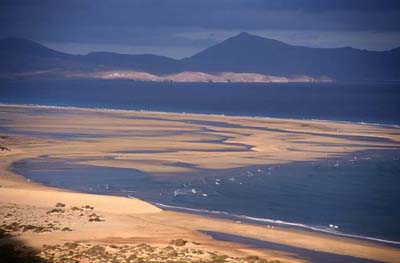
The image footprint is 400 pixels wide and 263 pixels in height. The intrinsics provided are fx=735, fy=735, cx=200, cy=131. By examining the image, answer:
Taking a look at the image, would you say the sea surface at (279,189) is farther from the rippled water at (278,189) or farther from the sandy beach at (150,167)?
the sandy beach at (150,167)

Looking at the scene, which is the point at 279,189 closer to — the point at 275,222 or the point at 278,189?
the point at 278,189

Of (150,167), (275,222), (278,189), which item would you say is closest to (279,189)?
(278,189)

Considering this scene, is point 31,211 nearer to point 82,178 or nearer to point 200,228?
point 200,228

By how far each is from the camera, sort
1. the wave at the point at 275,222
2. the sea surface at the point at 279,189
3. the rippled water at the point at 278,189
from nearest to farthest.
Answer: the wave at the point at 275,222
the sea surface at the point at 279,189
the rippled water at the point at 278,189

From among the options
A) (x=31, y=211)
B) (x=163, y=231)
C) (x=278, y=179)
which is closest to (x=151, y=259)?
(x=163, y=231)

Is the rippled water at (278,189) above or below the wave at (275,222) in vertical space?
above

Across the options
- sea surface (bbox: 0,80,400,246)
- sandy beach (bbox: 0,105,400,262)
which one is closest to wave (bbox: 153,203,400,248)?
sea surface (bbox: 0,80,400,246)

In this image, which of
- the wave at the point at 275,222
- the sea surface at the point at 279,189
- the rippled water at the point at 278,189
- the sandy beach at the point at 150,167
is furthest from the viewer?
the rippled water at the point at 278,189

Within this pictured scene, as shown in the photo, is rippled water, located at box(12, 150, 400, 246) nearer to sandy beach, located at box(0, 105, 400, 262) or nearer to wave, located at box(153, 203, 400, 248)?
wave, located at box(153, 203, 400, 248)

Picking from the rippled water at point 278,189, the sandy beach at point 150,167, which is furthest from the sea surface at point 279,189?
the sandy beach at point 150,167
